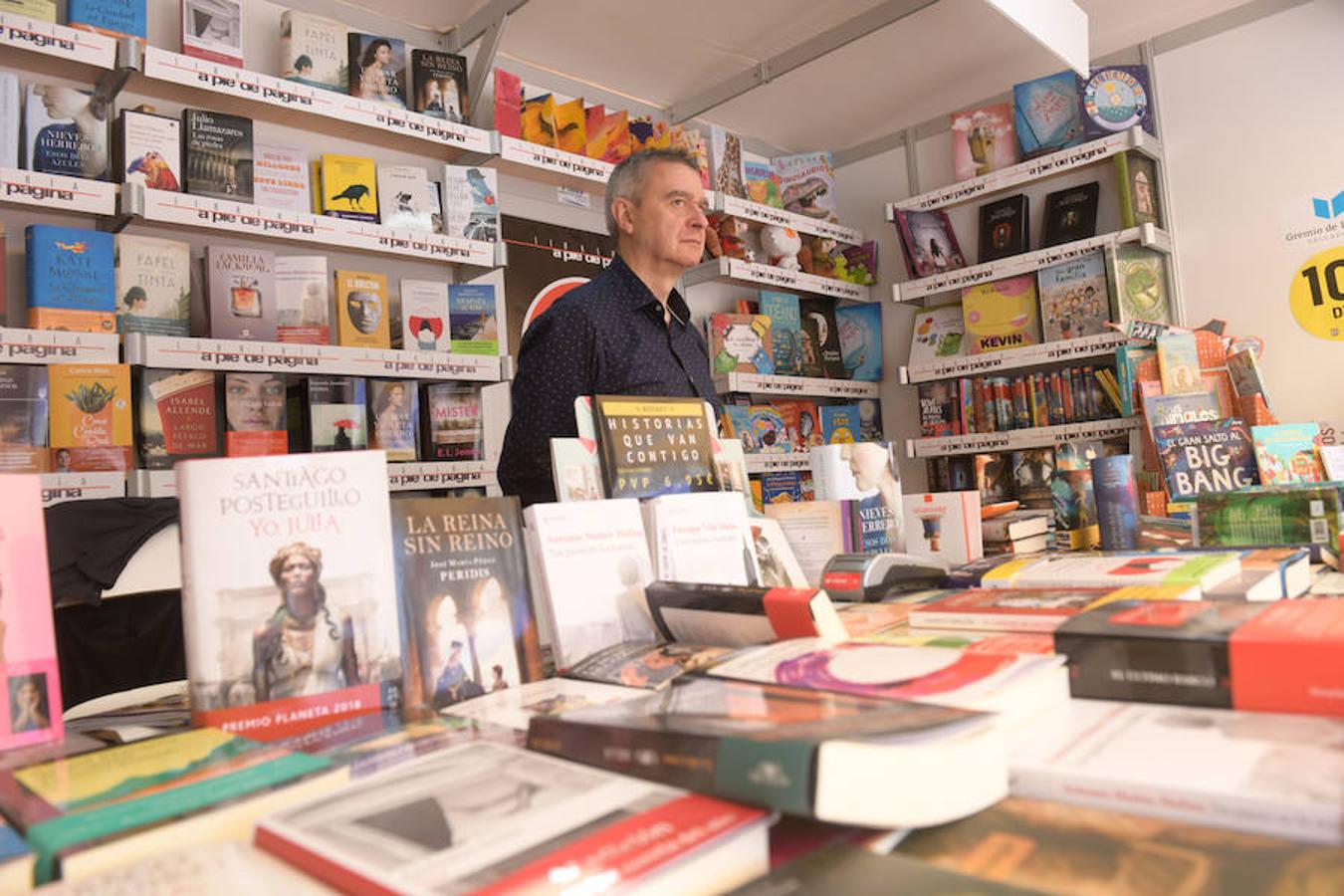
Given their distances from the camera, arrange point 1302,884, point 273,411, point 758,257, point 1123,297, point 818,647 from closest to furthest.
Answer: point 1302,884 → point 818,647 → point 273,411 → point 1123,297 → point 758,257

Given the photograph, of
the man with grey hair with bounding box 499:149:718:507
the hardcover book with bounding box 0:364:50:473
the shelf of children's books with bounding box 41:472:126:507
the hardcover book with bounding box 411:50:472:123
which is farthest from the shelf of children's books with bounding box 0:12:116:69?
the man with grey hair with bounding box 499:149:718:507

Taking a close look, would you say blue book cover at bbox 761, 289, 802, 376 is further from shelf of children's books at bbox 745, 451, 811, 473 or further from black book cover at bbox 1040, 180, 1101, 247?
black book cover at bbox 1040, 180, 1101, 247

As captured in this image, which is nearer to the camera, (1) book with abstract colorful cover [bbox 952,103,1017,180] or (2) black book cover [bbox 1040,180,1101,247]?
(2) black book cover [bbox 1040,180,1101,247]

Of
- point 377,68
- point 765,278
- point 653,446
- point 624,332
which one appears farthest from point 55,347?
point 765,278

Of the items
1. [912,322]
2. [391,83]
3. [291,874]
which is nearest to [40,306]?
[391,83]

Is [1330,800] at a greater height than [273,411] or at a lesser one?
lesser

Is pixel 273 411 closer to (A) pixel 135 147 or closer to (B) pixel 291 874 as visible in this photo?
(A) pixel 135 147

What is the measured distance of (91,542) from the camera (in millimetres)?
1877

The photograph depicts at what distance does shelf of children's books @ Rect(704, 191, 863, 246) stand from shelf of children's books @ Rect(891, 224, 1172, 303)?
0.41m

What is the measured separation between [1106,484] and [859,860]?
59.2 inches

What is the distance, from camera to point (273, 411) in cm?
284

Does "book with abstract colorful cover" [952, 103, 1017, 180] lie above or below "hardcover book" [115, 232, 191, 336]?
above

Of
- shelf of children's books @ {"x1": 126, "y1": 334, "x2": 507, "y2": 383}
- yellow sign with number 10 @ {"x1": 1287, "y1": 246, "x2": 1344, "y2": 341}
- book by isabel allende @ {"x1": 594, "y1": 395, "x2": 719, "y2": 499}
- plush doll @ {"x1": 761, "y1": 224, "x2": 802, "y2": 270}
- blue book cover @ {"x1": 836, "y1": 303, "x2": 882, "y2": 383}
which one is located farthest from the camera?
blue book cover @ {"x1": 836, "y1": 303, "x2": 882, "y2": 383}

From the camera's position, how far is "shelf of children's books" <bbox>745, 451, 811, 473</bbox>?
398 cm
